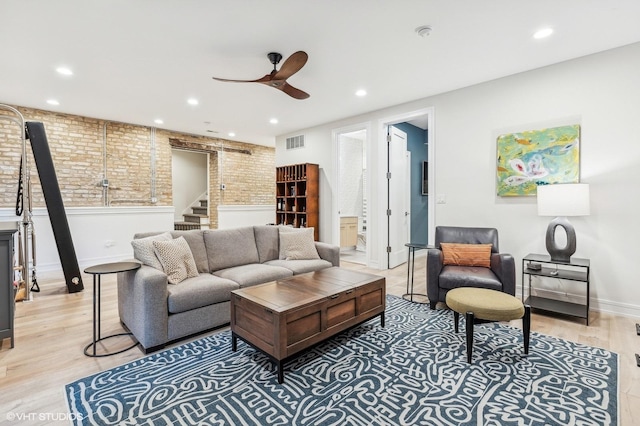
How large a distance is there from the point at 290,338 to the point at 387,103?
3947 millimetres

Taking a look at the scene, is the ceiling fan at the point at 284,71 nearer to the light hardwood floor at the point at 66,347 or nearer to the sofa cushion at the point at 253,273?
the sofa cushion at the point at 253,273

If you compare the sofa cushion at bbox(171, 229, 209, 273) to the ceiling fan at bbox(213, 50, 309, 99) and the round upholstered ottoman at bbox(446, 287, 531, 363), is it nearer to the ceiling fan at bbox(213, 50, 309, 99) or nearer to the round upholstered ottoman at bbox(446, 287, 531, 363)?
the ceiling fan at bbox(213, 50, 309, 99)

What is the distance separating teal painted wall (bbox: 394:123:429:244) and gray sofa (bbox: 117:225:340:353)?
3.30m

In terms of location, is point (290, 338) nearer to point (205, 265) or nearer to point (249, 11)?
point (205, 265)

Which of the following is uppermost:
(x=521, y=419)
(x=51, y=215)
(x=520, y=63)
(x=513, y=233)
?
(x=520, y=63)

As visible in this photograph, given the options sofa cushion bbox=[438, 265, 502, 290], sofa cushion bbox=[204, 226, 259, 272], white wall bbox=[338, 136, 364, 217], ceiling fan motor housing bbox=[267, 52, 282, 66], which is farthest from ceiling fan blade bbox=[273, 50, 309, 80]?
white wall bbox=[338, 136, 364, 217]

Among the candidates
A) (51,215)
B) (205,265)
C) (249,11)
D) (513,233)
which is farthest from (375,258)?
(51,215)

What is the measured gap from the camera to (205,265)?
128 inches

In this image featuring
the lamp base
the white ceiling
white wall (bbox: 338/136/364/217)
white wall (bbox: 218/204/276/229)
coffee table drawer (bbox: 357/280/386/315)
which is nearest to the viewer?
the white ceiling

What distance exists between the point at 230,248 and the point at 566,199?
11.4ft

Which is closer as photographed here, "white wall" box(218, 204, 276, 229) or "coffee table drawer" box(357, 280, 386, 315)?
"coffee table drawer" box(357, 280, 386, 315)

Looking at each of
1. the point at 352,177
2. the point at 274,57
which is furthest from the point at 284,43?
the point at 352,177

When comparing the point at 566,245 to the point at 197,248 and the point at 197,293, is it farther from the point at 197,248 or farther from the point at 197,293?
the point at 197,248
